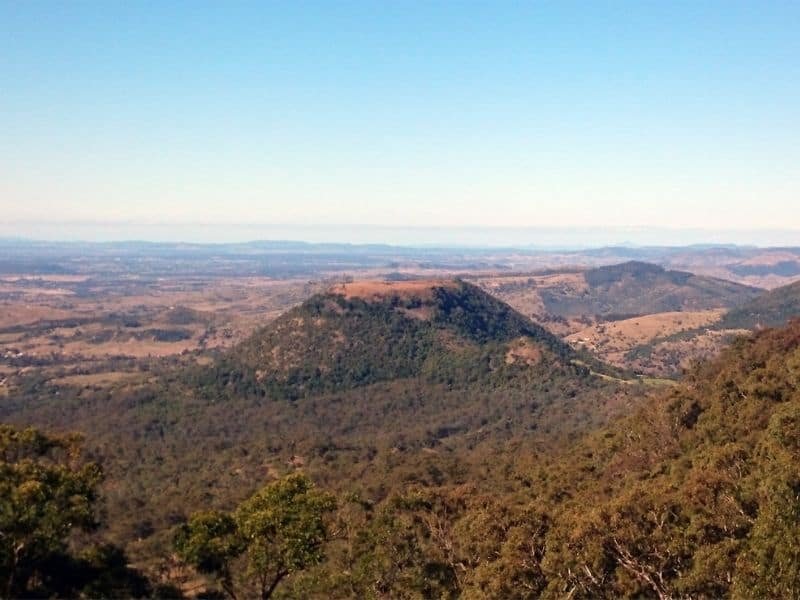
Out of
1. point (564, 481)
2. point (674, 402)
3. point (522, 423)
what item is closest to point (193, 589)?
point (564, 481)

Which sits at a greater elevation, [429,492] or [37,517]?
[37,517]

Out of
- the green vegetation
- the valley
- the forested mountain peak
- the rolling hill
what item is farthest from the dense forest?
the forested mountain peak

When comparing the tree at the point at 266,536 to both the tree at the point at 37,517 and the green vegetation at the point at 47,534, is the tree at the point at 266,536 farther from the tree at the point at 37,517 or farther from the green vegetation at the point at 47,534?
the tree at the point at 37,517

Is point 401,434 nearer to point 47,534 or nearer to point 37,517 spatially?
point 47,534

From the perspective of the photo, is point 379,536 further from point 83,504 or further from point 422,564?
point 83,504

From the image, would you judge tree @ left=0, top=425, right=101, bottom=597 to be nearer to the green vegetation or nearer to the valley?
the green vegetation

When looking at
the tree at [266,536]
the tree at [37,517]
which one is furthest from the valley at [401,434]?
the tree at [37,517]

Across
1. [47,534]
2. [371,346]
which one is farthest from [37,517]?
[371,346]
